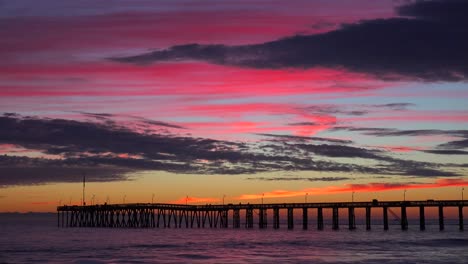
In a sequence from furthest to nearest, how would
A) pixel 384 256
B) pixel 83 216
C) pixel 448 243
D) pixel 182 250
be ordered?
1. pixel 83 216
2. pixel 448 243
3. pixel 182 250
4. pixel 384 256

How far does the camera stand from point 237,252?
66.4 meters

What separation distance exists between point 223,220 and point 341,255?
328 feet

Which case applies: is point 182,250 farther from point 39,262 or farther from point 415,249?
point 415,249

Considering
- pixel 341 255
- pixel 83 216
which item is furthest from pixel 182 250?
pixel 83 216

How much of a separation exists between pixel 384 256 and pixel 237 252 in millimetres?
13537

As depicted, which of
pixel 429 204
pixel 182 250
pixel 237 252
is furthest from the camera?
pixel 429 204

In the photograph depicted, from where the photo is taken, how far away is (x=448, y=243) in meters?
80.4

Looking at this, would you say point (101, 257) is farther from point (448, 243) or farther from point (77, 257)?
point (448, 243)

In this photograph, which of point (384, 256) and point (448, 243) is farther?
point (448, 243)

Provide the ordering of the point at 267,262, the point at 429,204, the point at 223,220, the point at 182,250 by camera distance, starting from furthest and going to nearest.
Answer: the point at 223,220 → the point at 429,204 → the point at 182,250 → the point at 267,262

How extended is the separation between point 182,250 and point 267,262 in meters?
17.0

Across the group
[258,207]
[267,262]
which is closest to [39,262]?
[267,262]

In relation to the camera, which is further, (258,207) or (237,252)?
(258,207)

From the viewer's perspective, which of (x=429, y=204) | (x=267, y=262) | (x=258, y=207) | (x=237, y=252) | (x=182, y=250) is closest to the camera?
(x=267, y=262)
